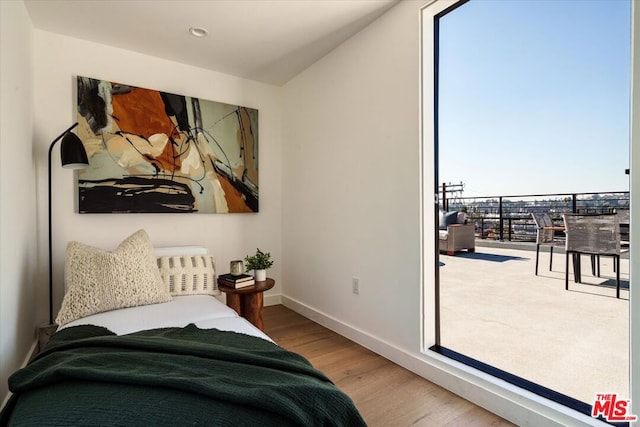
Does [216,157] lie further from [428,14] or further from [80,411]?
[80,411]

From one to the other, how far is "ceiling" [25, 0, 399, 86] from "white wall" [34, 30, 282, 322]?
0.13m

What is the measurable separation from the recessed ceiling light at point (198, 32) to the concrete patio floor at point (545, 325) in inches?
118

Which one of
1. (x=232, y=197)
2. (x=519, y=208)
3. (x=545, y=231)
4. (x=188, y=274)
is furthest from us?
(x=519, y=208)

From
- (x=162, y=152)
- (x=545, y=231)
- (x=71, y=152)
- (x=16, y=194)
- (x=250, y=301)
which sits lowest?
(x=250, y=301)

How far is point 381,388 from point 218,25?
277cm

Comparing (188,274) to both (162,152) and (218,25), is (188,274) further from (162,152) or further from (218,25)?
(218,25)

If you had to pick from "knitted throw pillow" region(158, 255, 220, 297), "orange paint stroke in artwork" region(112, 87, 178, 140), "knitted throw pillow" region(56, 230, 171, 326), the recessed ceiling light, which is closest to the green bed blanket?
"knitted throw pillow" region(56, 230, 171, 326)

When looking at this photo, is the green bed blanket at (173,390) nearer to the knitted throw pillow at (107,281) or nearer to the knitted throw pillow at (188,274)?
the knitted throw pillow at (107,281)

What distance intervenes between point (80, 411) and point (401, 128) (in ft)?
6.94

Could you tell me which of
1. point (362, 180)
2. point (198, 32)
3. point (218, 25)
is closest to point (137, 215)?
point (198, 32)

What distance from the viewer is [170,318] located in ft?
5.91

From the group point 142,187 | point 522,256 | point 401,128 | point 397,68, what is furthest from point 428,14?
point 522,256

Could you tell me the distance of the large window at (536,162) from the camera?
2117 mm

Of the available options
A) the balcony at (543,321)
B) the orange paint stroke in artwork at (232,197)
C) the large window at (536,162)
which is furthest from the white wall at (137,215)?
the balcony at (543,321)
